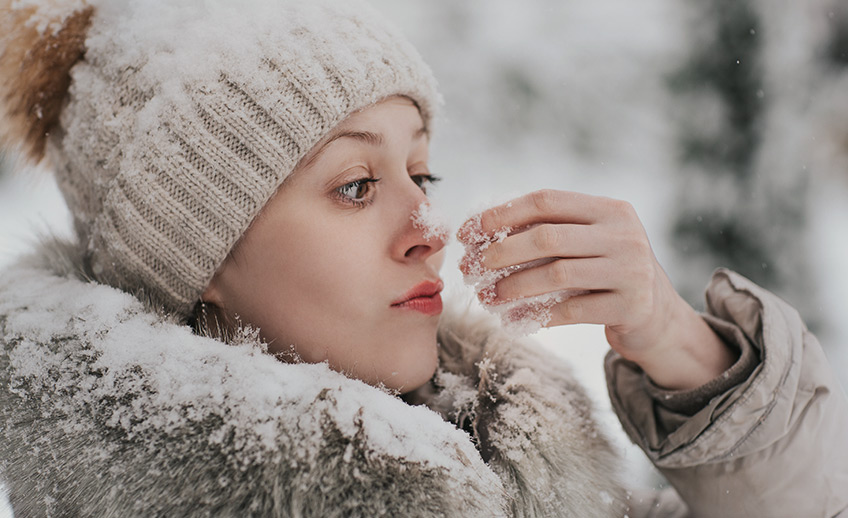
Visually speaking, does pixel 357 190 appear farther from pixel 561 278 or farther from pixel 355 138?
pixel 561 278

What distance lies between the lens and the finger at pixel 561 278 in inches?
42.8

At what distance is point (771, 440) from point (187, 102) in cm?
166

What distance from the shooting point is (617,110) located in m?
3.24

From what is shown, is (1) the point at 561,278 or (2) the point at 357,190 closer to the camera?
(1) the point at 561,278

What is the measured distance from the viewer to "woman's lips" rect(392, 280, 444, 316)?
1.32 meters

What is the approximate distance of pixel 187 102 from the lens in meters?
1.26

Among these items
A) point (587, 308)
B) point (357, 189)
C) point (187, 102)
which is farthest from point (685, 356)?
point (187, 102)

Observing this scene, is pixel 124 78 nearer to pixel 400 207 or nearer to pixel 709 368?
pixel 400 207

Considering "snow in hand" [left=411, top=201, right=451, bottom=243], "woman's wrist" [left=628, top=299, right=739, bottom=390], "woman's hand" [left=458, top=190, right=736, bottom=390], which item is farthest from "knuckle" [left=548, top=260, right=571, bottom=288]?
"woman's wrist" [left=628, top=299, right=739, bottom=390]

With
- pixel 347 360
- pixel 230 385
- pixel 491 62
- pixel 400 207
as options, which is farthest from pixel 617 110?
pixel 230 385

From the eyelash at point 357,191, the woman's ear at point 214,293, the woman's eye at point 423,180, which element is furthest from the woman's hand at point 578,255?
the woman's ear at point 214,293

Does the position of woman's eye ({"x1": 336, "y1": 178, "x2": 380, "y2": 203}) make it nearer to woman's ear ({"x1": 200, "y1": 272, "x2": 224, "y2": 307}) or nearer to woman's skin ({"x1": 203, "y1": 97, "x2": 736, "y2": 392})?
woman's skin ({"x1": 203, "y1": 97, "x2": 736, "y2": 392})

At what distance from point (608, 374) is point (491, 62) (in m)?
2.38

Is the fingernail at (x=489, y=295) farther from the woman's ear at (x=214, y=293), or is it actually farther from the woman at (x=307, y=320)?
the woman's ear at (x=214, y=293)
